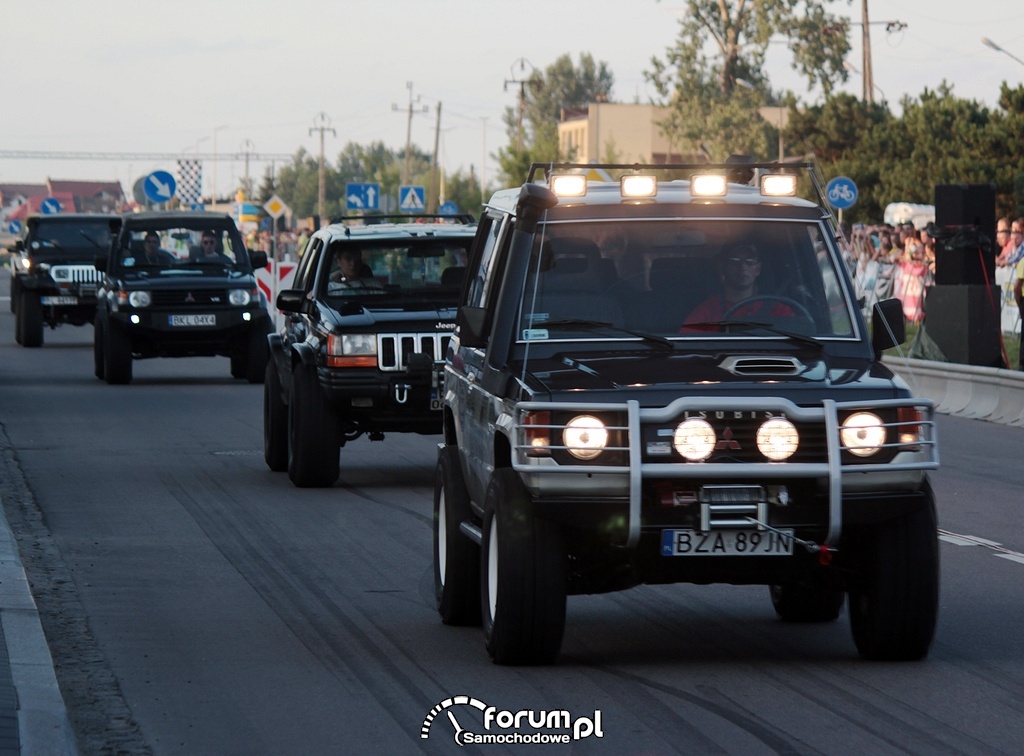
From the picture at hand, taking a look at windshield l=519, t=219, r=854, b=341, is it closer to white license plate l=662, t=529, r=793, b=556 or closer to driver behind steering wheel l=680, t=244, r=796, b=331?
driver behind steering wheel l=680, t=244, r=796, b=331

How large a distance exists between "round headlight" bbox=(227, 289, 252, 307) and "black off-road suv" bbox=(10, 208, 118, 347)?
8.58m

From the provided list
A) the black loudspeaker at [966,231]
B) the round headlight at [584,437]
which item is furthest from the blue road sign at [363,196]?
the round headlight at [584,437]

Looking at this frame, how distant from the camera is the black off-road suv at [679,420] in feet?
23.0

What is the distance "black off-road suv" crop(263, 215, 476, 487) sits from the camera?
45.2 feet

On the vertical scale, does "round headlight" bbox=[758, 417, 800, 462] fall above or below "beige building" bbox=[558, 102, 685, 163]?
below

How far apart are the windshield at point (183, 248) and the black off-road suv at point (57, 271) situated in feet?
23.9

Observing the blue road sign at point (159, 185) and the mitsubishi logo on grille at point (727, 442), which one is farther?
the blue road sign at point (159, 185)

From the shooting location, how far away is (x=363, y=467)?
15625 millimetres

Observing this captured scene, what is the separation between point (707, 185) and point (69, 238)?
1076 inches

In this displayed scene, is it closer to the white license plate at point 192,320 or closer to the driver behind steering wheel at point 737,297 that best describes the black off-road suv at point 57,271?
the white license plate at point 192,320

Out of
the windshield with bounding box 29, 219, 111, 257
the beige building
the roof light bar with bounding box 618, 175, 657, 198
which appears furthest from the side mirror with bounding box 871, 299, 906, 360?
the beige building

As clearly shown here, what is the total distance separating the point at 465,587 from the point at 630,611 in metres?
0.86

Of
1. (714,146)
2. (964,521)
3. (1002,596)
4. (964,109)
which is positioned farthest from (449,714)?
(714,146)

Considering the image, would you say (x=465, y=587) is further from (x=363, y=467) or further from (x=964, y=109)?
(x=964, y=109)
